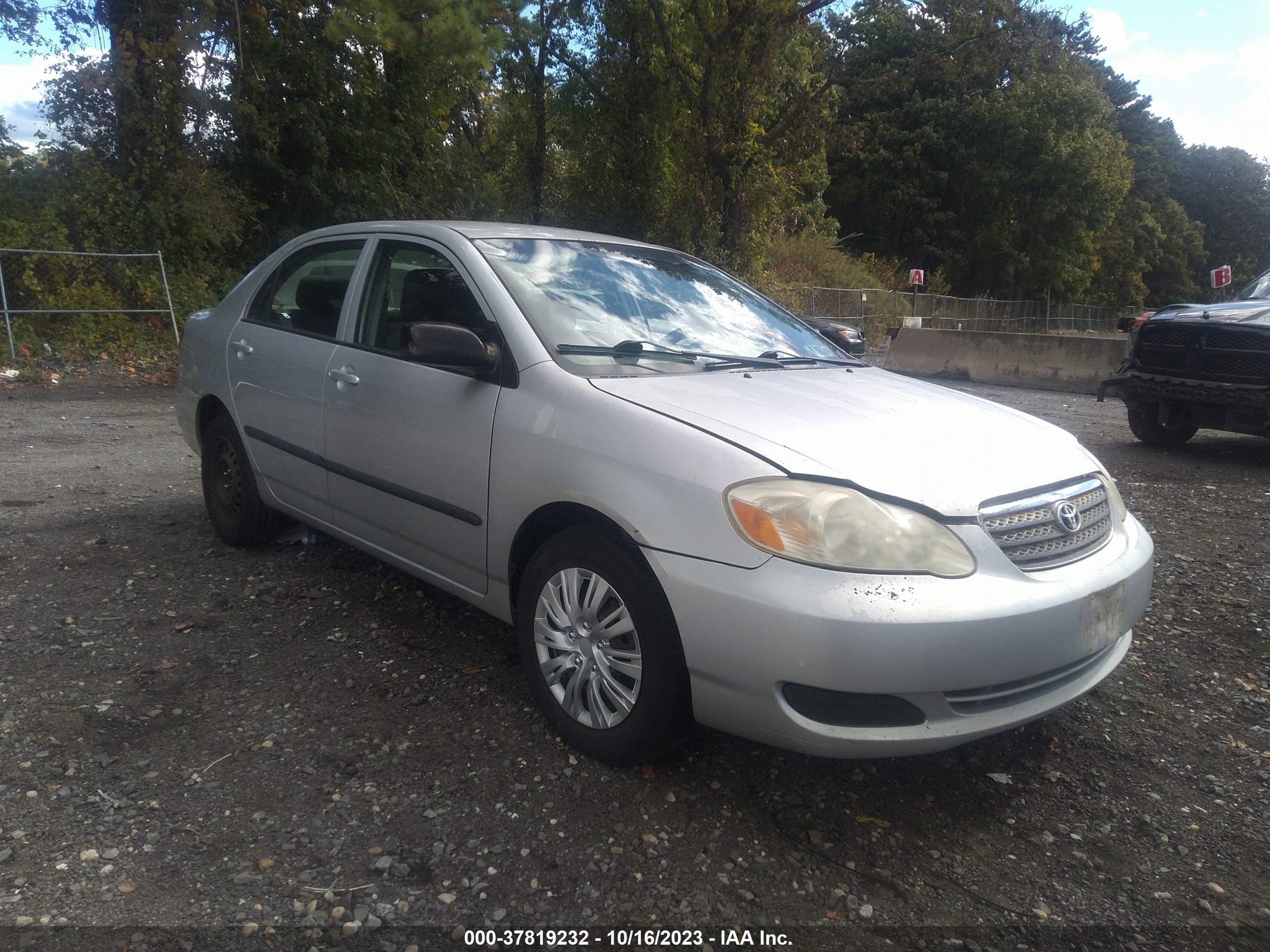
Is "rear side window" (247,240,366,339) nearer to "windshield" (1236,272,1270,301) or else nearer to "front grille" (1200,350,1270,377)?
"front grille" (1200,350,1270,377)

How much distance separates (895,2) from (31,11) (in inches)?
575

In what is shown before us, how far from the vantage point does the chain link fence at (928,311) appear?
25.7 metres

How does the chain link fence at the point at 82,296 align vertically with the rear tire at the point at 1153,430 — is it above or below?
above

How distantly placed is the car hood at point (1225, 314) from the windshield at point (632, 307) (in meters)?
5.42

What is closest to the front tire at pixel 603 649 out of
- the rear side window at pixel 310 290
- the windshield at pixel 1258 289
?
the rear side window at pixel 310 290

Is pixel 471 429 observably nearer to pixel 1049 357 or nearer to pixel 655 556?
pixel 655 556

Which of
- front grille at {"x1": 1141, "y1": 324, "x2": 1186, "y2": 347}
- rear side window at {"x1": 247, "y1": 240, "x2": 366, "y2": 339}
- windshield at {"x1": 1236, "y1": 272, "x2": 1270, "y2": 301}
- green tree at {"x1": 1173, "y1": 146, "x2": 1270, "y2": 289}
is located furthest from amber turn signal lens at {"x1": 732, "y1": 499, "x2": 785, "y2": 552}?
green tree at {"x1": 1173, "y1": 146, "x2": 1270, "y2": 289}

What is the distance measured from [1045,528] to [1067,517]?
11cm

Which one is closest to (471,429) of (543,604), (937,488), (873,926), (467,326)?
(467,326)

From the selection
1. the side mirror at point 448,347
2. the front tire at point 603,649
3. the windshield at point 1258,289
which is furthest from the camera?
the windshield at point 1258,289

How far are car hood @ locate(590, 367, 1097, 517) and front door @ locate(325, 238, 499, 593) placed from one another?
0.57 metres

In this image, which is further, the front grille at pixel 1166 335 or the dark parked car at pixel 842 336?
the front grille at pixel 1166 335

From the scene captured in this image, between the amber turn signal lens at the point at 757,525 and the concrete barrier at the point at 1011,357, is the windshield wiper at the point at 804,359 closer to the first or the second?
the amber turn signal lens at the point at 757,525

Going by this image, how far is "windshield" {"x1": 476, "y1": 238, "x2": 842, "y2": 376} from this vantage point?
340 cm
